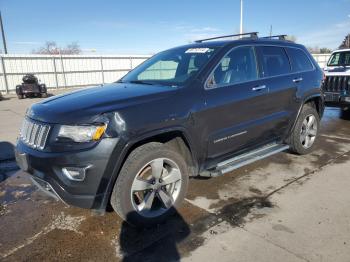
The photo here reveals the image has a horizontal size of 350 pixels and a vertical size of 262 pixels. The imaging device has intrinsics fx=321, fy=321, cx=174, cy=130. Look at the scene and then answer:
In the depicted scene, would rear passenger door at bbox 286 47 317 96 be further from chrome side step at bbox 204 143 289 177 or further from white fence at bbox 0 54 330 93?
white fence at bbox 0 54 330 93

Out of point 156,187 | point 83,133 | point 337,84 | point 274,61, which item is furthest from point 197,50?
point 337,84

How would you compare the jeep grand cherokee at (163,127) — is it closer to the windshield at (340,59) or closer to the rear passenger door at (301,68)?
the rear passenger door at (301,68)

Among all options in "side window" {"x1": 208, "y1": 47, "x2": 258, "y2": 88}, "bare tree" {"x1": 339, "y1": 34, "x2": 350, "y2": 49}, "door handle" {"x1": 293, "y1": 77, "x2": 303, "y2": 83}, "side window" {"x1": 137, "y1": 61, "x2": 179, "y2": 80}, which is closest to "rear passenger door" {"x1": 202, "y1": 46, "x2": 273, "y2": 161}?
"side window" {"x1": 208, "y1": 47, "x2": 258, "y2": 88}

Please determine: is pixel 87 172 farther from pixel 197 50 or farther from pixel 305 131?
pixel 305 131

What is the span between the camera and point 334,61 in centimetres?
956

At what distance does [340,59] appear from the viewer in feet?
30.8

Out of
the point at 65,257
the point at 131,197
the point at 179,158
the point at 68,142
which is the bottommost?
the point at 65,257

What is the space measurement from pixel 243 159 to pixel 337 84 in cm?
564

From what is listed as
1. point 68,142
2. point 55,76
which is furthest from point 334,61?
point 55,76

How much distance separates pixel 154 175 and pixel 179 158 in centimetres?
32

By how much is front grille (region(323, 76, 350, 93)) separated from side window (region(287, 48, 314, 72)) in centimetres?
348

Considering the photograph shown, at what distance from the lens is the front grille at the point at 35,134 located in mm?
2936

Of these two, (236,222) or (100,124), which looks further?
(236,222)

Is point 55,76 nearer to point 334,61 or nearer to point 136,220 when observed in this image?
point 334,61
